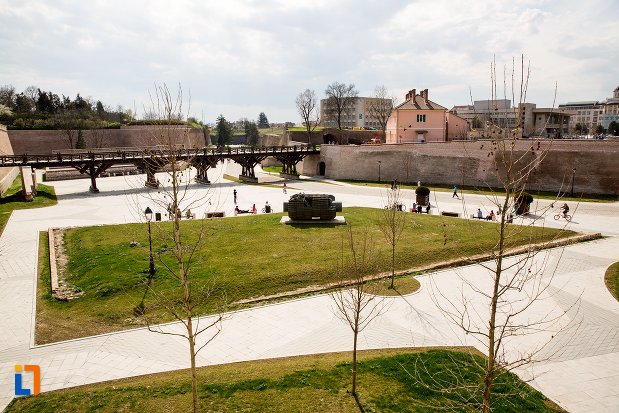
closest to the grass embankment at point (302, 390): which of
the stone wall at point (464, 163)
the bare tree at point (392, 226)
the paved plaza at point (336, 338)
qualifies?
the paved plaza at point (336, 338)

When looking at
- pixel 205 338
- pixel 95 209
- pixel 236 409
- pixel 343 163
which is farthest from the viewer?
pixel 343 163

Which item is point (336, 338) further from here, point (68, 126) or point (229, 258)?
point (68, 126)

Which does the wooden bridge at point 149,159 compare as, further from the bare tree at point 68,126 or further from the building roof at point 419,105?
the building roof at point 419,105

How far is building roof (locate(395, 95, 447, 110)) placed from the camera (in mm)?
47688

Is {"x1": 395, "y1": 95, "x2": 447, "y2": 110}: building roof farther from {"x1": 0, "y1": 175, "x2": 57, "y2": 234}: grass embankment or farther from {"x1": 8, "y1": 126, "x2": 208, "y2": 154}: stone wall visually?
{"x1": 0, "y1": 175, "x2": 57, "y2": 234}: grass embankment

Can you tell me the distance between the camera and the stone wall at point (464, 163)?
31016 mm

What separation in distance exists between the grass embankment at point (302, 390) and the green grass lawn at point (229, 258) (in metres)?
3.53

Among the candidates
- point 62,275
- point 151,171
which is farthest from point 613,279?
point 62,275

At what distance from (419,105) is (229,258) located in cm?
3889

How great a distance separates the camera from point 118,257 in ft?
52.9

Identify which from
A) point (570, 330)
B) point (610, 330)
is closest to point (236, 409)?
point (570, 330)

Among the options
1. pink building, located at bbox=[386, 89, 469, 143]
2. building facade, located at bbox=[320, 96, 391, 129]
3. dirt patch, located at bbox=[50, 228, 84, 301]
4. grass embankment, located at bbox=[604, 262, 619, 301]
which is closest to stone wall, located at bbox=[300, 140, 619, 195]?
pink building, located at bbox=[386, 89, 469, 143]

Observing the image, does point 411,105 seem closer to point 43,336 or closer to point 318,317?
point 318,317

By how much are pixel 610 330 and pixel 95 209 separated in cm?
2832
